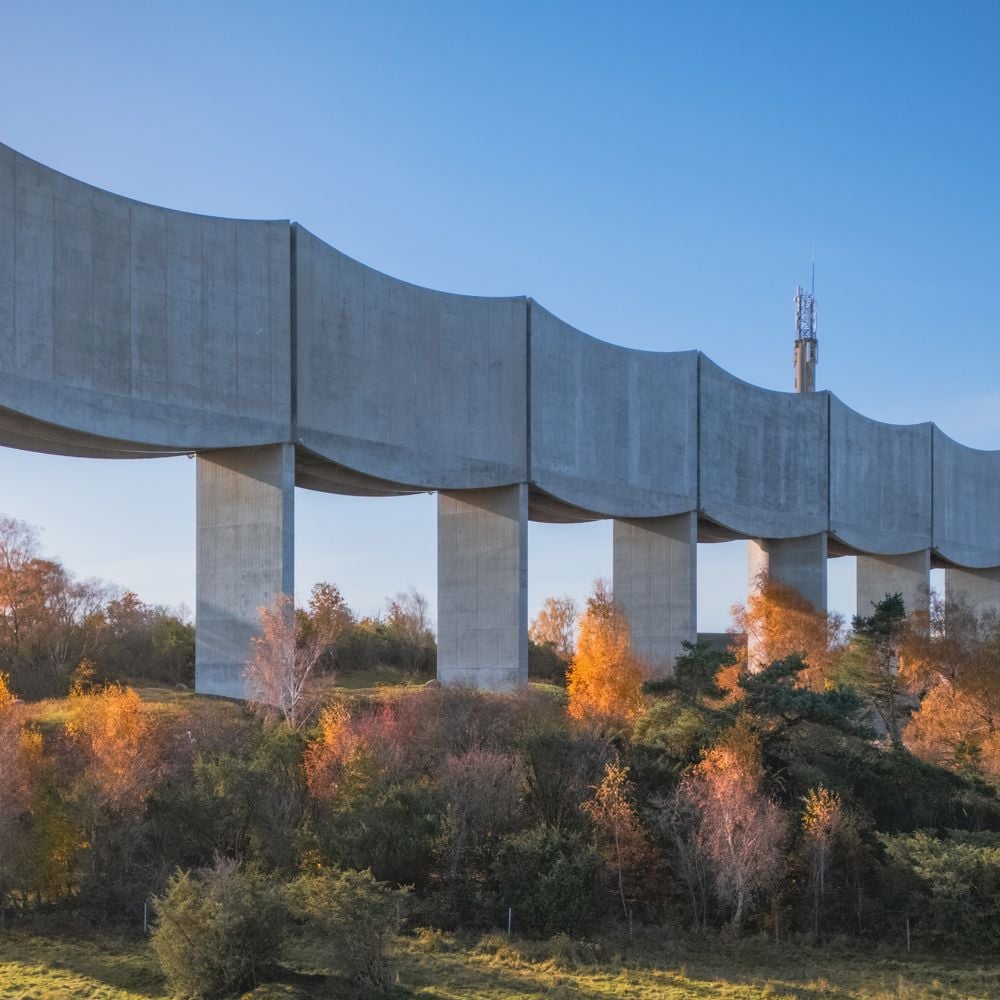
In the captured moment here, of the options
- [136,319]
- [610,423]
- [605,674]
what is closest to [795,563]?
[610,423]

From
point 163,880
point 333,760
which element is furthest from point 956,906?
point 163,880

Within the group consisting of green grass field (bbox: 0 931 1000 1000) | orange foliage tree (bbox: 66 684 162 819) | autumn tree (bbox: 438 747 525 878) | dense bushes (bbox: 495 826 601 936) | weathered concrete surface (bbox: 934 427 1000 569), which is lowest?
green grass field (bbox: 0 931 1000 1000)

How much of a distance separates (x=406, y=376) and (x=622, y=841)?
15936 millimetres

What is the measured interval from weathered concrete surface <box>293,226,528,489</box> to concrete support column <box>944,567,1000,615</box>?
37.0 meters

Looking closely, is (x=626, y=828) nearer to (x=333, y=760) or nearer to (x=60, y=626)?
(x=333, y=760)

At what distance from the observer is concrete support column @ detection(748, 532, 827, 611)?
54.9m

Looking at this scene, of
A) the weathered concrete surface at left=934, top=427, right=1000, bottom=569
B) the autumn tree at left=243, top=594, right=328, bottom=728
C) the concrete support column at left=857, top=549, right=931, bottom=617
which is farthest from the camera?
the weathered concrete surface at left=934, top=427, right=1000, bottom=569

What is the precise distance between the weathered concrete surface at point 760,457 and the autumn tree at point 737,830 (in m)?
20.8

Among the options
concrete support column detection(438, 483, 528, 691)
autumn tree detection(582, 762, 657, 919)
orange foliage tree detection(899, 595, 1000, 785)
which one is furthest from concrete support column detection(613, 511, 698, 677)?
autumn tree detection(582, 762, 657, 919)

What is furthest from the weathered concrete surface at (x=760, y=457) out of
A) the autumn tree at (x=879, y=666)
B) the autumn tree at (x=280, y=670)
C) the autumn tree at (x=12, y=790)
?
the autumn tree at (x=12, y=790)

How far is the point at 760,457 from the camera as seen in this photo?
52.5 m

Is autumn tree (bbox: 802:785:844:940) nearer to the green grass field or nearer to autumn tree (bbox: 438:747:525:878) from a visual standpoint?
the green grass field

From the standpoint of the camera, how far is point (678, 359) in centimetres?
4872

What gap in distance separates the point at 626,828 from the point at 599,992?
6.21 metres
